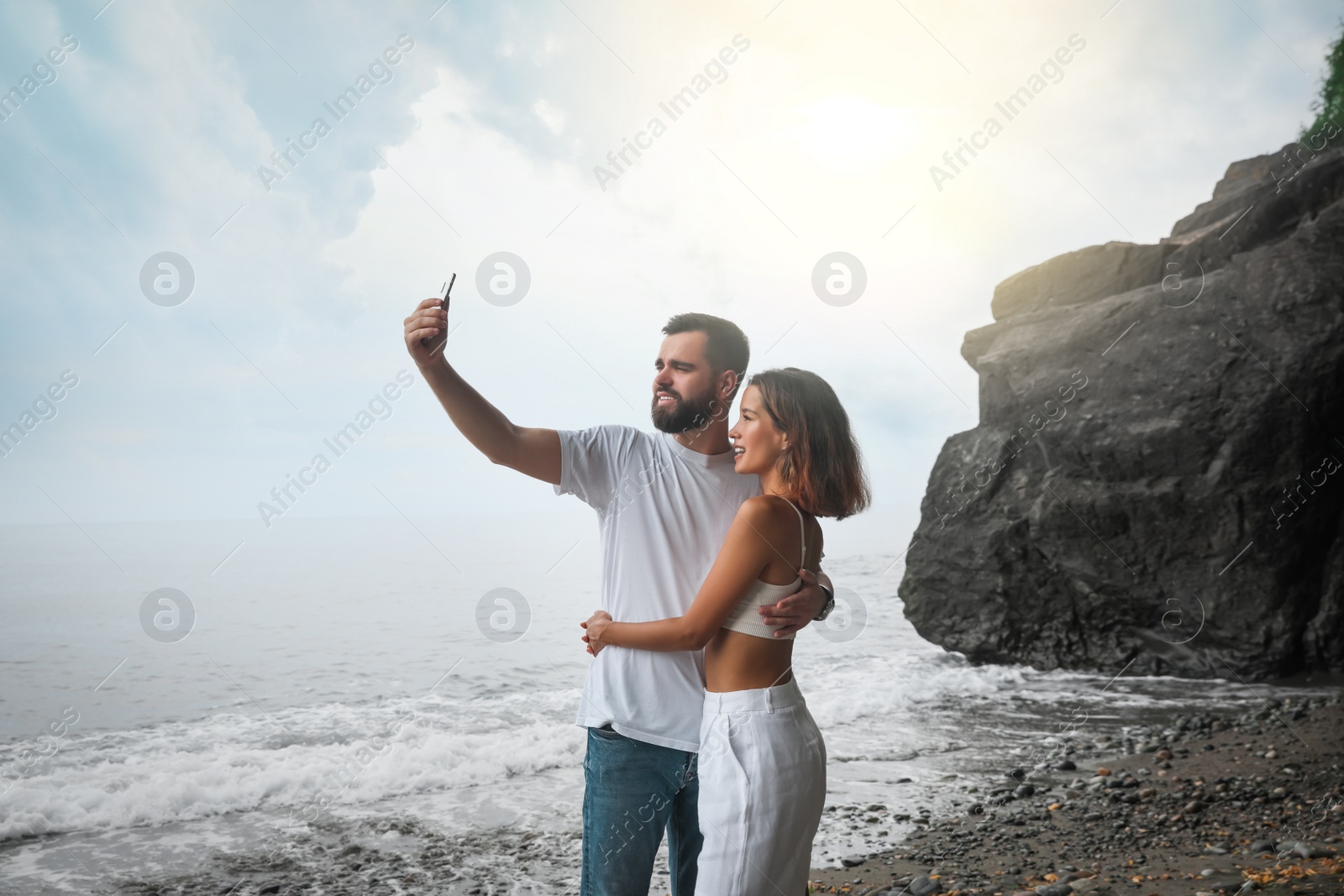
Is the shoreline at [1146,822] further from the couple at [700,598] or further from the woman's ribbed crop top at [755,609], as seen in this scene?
the woman's ribbed crop top at [755,609]

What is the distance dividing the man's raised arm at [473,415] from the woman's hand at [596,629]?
400 mm

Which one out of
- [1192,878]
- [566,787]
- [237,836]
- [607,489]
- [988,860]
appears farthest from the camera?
[566,787]

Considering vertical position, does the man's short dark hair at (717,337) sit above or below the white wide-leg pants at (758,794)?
above

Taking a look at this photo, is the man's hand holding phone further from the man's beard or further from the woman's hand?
the woman's hand

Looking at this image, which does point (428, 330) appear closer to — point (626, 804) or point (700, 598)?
point (700, 598)

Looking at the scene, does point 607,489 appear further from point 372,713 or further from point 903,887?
point 372,713

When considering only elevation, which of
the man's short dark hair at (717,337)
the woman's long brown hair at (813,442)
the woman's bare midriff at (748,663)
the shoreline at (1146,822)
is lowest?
the shoreline at (1146,822)

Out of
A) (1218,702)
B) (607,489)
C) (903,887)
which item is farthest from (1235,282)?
(607,489)

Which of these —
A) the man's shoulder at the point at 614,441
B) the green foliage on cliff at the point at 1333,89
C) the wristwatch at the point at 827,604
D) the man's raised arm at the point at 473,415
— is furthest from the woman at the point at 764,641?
the green foliage on cliff at the point at 1333,89

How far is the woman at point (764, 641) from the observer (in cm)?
210

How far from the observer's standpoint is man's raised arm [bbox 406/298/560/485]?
223 cm

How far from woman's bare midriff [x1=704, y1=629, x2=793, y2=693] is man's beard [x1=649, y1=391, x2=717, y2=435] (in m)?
0.60

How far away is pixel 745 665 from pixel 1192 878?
3.34 m

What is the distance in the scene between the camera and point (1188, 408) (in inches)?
354
